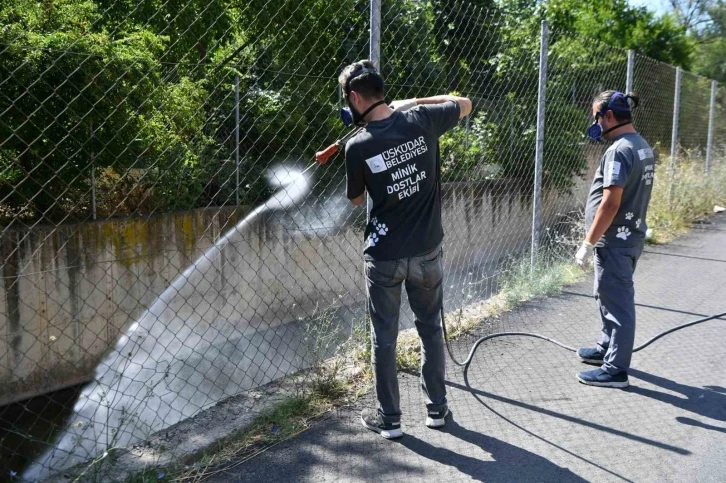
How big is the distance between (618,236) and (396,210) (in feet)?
5.77

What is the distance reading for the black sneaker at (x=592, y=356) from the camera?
493 cm

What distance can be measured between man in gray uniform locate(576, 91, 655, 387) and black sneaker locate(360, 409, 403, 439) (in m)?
Result: 1.54

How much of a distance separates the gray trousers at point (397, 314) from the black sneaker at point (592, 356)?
166 cm

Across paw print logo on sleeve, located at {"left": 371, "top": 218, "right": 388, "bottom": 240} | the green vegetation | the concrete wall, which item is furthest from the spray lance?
the concrete wall

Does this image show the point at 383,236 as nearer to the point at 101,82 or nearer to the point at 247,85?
the point at 101,82

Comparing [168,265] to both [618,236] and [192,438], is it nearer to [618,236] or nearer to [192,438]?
[192,438]

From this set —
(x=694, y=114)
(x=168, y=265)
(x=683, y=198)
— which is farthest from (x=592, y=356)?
(x=694, y=114)

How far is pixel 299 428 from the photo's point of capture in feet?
12.8

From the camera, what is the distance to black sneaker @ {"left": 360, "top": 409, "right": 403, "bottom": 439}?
12.3 ft

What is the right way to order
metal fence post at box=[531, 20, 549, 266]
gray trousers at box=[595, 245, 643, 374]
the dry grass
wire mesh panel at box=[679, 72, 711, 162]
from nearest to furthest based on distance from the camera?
gray trousers at box=[595, 245, 643, 374], metal fence post at box=[531, 20, 549, 266], the dry grass, wire mesh panel at box=[679, 72, 711, 162]

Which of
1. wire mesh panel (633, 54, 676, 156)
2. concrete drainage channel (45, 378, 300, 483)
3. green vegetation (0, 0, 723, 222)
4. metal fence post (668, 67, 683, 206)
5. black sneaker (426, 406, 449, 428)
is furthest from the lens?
metal fence post (668, 67, 683, 206)

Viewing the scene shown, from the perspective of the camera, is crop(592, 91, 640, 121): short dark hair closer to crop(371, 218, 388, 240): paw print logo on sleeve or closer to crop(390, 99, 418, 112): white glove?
crop(390, 99, 418, 112): white glove

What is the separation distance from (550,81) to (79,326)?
651 centimetres

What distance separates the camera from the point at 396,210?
140 inches
